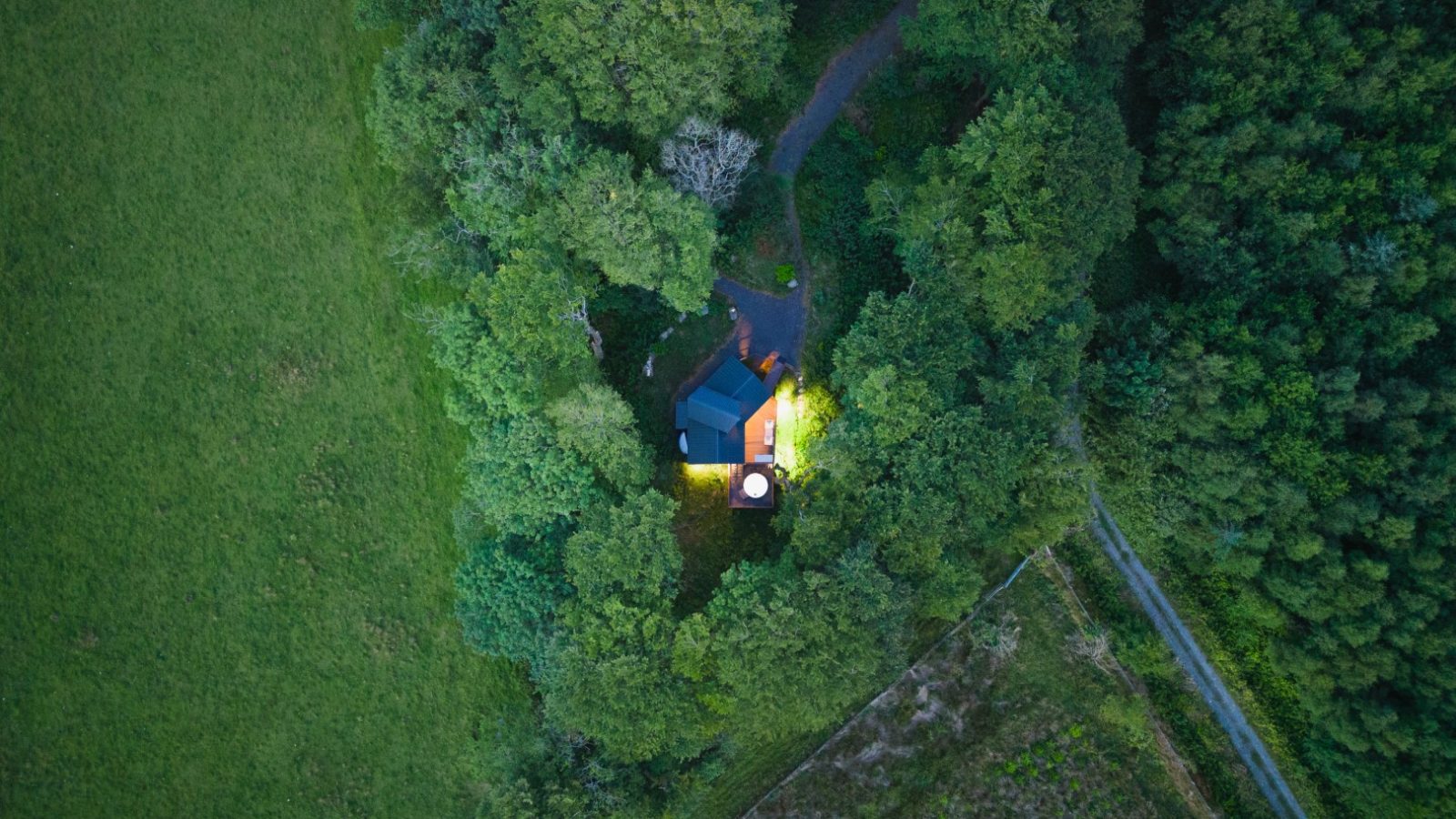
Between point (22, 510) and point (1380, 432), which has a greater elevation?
point (1380, 432)

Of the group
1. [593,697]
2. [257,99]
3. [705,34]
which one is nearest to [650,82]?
[705,34]

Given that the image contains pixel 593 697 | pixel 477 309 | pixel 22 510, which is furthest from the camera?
pixel 22 510

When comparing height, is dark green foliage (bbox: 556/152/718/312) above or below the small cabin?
above

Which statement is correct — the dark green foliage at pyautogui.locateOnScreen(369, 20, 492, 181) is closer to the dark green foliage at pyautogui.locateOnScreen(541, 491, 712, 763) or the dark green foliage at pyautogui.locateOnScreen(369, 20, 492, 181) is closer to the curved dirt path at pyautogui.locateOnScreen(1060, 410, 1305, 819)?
the dark green foliage at pyautogui.locateOnScreen(541, 491, 712, 763)

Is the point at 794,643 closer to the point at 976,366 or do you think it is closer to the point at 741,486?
the point at 741,486

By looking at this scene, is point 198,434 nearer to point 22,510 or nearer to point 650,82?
point 22,510

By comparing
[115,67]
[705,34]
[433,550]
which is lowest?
[433,550]

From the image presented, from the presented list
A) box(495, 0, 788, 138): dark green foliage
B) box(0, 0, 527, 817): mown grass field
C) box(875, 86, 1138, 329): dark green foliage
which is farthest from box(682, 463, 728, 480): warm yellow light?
box(495, 0, 788, 138): dark green foliage
